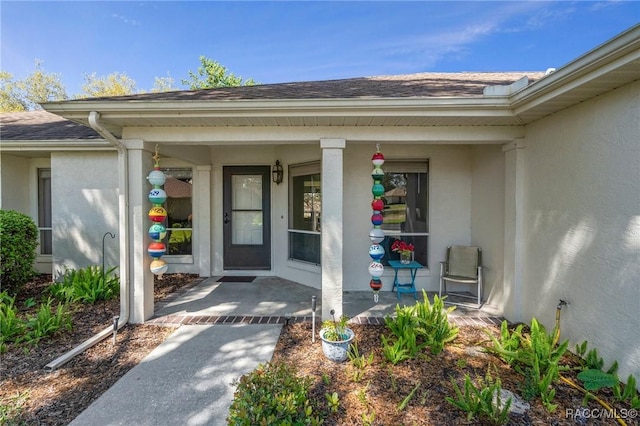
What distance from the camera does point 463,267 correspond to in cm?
450

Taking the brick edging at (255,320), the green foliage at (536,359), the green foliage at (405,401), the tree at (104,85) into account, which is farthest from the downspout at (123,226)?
the tree at (104,85)

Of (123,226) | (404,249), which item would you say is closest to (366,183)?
(404,249)

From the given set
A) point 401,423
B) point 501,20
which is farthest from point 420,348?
point 501,20

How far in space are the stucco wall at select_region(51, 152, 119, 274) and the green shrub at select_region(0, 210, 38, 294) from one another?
0.68m

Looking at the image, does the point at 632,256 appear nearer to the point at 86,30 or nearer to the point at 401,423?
the point at 401,423

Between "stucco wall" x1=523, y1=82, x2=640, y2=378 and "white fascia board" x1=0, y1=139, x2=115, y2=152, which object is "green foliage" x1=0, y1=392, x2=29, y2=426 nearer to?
"white fascia board" x1=0, y1=139, x2=115, y2=152

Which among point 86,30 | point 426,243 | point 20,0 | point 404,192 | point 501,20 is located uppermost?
point 86,30

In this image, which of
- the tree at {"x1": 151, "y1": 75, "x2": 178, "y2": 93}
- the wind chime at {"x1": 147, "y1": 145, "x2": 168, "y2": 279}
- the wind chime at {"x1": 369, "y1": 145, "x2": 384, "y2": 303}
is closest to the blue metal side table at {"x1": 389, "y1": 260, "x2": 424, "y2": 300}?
the wind chime at {"x1": 369, "y1": 145, "x2": 384, "y2": 303}

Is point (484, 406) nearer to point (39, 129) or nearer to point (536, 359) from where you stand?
point (536, 359)

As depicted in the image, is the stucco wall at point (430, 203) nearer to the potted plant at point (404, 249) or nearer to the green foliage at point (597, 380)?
the potted plant at point (404, 249)

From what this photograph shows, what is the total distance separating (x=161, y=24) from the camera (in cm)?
880

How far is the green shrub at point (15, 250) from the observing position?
4.27 m

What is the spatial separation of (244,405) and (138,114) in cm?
319

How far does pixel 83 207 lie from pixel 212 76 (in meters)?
18.6
